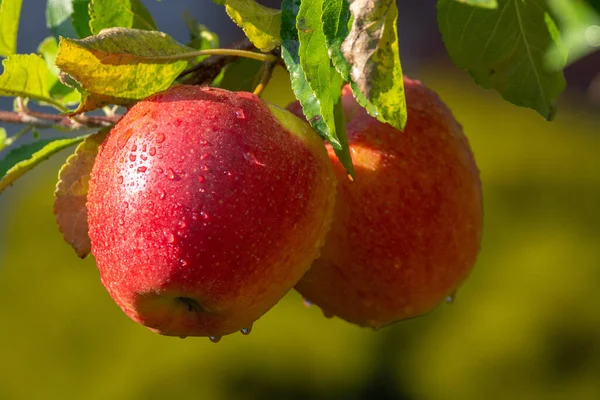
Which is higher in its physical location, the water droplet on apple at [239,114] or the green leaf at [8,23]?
the water droplet on apple at [239,114]

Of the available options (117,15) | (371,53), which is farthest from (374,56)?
(117,15)

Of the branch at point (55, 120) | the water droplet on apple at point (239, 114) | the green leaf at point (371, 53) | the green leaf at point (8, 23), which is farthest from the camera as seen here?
the green leaf at point (8, 23)

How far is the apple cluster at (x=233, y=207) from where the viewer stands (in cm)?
70

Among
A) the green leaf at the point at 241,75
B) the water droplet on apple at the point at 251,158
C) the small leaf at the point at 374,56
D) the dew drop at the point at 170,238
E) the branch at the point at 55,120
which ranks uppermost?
the small leaf at the point at 374,56

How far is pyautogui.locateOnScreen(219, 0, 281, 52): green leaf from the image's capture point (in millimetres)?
779

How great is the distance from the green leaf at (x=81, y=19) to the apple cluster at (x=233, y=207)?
24 cm

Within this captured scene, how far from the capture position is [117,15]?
882 millimetres

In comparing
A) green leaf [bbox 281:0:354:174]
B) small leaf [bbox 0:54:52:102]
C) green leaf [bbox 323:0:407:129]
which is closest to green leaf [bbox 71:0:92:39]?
small leaf [bbox 0:54:52:102]

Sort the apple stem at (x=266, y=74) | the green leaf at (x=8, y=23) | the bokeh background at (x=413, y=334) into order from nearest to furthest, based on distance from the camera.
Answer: the apple stem at (x=266, y=74)
the green leaf at (x=8, y=23)
the bokeh background at (x=413, y=334)

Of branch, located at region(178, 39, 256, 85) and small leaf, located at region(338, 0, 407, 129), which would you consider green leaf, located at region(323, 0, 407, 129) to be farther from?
branch, located at region(178, 39, 256, 85)

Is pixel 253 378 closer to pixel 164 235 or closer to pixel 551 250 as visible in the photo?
pixel 551 250

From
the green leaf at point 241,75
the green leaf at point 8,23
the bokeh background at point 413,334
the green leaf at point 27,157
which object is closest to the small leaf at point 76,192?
the green leaf at point 27,157

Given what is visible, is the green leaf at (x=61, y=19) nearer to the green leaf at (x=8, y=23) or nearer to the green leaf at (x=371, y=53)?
the green leaf at (x=8, y=23)

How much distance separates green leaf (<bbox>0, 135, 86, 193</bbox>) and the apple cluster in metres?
0.15
